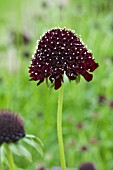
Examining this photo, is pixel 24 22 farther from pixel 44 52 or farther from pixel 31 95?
pixel 44 52

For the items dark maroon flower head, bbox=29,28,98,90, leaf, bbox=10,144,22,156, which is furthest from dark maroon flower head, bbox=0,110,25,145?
dark maroon flower head, bbox=29,28,98,90

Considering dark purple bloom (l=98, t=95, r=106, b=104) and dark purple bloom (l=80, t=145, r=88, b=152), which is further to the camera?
dark purple bloom (l=98, t=95, r=106, b=104)

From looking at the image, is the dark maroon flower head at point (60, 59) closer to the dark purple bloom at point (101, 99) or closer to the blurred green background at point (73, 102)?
the blurred green background at point (73, 102)

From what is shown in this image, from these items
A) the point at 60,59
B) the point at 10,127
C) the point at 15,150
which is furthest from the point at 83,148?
the point at 60,59

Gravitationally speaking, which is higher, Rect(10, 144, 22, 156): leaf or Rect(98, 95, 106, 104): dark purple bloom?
Rect(98, 95, 106, 104): dark purple bloom

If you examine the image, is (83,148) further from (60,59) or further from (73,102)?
(60,59)

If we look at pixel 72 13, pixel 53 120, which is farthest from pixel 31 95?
pixel 72 13

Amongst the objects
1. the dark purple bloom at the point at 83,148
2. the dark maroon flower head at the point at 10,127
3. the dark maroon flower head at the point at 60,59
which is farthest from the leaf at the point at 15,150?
the dark purple bloom at the point at 83,148

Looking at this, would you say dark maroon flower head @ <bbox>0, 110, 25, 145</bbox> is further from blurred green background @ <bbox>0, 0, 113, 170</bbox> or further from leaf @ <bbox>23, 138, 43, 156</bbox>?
blurred green background @ <bbox>0, 0, 113, 170</bbox>
